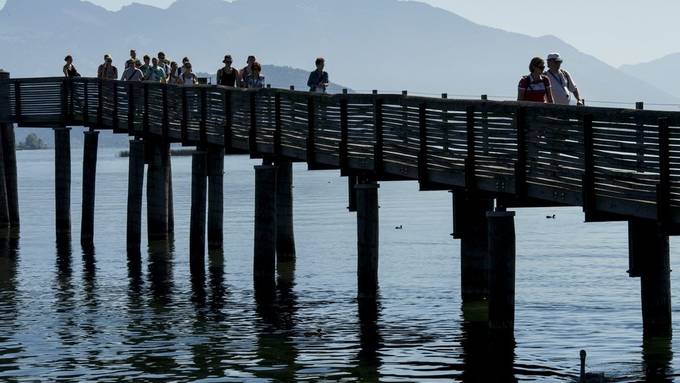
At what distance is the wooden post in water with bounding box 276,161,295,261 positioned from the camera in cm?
4100

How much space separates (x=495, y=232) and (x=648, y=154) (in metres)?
3.68

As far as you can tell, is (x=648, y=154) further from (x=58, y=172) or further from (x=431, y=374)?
(x=58, y=172)

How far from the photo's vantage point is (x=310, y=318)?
104 feet

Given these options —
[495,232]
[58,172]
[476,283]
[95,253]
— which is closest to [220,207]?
[95,253]

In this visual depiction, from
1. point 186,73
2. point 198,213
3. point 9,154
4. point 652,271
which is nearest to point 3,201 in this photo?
point 9,154

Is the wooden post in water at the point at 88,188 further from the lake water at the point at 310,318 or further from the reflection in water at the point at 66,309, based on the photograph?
the reflection in water at the point at 66,309

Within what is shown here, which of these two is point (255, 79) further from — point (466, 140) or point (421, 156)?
point (466, 140)

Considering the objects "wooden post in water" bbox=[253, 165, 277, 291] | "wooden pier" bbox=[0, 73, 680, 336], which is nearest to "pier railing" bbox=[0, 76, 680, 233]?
Result: "wooden pier" bbox=[0, 73, 680, 336]

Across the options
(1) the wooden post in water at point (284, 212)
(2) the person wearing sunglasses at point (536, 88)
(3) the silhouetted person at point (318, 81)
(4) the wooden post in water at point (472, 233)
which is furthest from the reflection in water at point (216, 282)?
(2) the person wearing sunglasses at point (536, 88)

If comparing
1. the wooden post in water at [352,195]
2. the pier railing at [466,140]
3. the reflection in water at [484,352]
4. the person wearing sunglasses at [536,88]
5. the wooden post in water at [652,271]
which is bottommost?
the reflection in water at [484,352]

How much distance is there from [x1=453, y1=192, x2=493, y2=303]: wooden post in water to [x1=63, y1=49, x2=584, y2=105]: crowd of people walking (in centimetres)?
303

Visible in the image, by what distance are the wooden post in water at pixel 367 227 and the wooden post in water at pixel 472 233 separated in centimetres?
171

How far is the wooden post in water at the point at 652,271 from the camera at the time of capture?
2445 centimetres

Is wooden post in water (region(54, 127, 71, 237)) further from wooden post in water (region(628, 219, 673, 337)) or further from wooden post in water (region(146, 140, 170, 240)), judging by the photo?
wooden post in water (region(628, 219, 673, 337))
